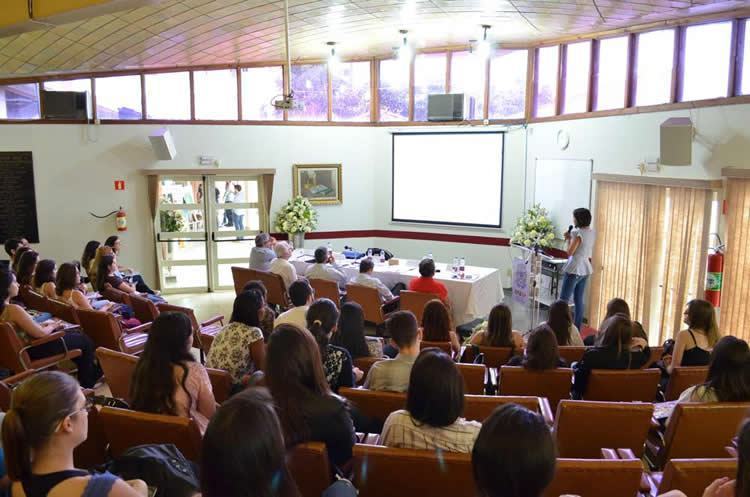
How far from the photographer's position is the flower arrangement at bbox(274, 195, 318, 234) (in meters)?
10.7

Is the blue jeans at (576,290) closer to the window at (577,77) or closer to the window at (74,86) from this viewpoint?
the window at (577,77)

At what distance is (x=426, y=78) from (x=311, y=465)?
9401mm

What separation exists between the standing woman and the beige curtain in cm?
191

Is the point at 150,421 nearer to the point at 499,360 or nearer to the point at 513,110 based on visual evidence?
the point at 499,360

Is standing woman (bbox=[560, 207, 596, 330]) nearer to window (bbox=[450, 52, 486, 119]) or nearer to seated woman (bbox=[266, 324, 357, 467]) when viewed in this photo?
window (bbox=[450, 52, 486, 119])

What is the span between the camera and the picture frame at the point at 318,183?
1112 cm

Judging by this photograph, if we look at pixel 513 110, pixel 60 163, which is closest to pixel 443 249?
pixel 513 110

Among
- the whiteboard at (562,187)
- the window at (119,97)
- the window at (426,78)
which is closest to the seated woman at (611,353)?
the whiteboard at (562,187)

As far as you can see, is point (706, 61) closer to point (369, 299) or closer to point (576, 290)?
point (576, 290)

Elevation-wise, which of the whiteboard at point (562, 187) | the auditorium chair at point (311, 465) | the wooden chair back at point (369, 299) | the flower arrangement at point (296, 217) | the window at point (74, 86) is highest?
the window at point (74, 86)

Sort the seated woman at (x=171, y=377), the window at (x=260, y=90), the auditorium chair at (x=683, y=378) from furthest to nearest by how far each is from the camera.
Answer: the window at (x=260, y=90) < the auditorium chair at (x=683, y=378) < the seated woman at (x=171, y=377)

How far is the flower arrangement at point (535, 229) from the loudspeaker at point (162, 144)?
5.82 metres

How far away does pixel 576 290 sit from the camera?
324 inches

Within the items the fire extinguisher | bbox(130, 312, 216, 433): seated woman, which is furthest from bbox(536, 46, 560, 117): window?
bbox(130, 312, 216, 433): seated woman
